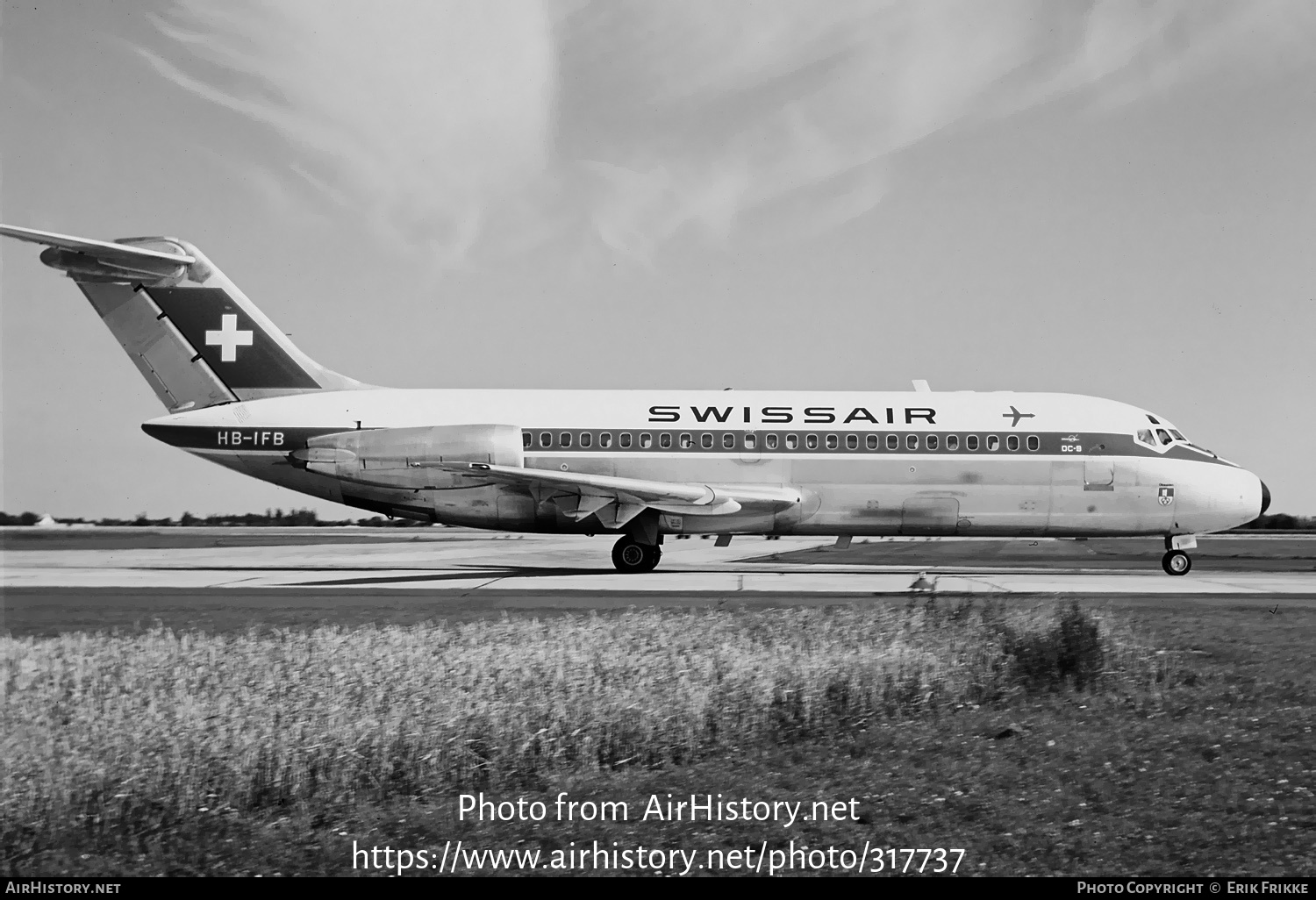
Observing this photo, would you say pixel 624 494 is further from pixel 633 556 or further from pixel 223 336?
pixel 223 336

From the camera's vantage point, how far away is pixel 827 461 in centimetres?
2239

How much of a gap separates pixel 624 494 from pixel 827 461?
4.70m

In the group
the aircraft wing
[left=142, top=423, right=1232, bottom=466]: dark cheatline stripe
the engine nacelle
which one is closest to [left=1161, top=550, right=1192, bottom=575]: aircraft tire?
[left=142, top=423, right=1232, bottom=466]: dark cheatline stripe

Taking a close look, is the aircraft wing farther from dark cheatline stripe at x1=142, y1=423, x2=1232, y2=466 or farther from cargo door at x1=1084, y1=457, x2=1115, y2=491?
cargo door at x1=1084, y1=457, x2=1115, y2=491

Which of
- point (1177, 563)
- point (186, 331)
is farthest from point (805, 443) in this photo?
point (186, 331)

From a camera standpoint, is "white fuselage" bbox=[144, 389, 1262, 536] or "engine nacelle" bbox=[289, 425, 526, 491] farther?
"white fuselage" bbox=[144, 389, 1262, 536]

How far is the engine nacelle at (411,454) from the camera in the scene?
21859mm

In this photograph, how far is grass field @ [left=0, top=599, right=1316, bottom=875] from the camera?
5.38m

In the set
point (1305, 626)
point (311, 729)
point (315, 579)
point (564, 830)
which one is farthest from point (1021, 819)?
point (315, 579)

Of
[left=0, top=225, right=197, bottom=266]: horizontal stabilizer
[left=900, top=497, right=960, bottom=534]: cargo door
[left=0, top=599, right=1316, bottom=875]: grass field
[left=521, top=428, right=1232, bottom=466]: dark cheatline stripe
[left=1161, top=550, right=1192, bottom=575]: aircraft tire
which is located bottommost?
[left=0, top=599, right=1316, bottom=875]: grass field

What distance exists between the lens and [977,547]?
1462 inches

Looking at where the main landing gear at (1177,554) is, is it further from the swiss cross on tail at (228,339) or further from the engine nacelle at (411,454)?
the swiss cross on tail at (228,339)

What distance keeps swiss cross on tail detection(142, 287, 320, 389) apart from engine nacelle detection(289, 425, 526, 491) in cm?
247
